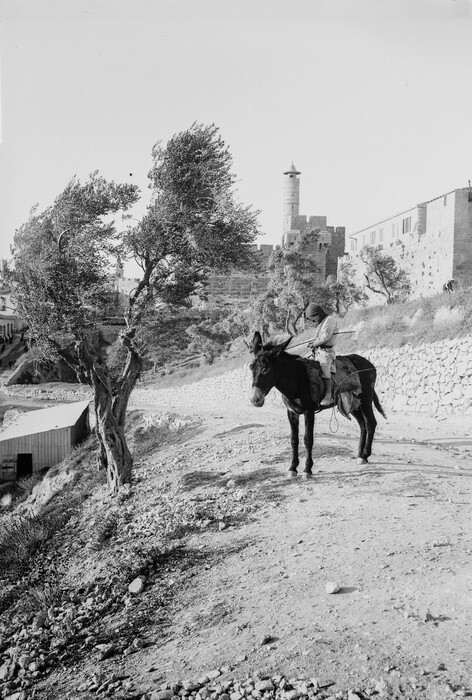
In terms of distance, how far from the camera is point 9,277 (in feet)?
45.8

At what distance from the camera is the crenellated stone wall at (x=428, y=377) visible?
1955 cm

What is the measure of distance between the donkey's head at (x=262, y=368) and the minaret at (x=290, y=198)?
62.0 metres

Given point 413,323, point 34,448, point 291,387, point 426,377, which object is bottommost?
point 34,448

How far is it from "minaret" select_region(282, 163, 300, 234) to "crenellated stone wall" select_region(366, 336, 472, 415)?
48216mm

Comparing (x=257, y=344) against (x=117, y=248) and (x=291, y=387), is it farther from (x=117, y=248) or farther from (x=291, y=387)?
(x=117, y=248)

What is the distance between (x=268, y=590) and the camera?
6.70 m

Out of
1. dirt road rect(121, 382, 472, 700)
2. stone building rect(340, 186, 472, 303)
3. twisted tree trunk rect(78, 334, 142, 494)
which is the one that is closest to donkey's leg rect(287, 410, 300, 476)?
dirt road rect(121, 382, 472, 700)

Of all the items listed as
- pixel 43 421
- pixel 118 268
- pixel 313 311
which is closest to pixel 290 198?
pixel 43 421

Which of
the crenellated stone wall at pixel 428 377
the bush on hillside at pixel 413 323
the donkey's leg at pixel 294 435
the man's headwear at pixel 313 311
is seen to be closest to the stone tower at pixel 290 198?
the bush on hillside at pixel 413 323

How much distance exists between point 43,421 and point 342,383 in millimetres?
20743

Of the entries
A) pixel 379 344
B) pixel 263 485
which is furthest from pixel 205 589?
pixel 379 344

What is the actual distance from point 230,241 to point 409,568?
9.99m

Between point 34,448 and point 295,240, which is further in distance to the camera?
point 295,240

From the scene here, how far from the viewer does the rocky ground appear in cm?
504
